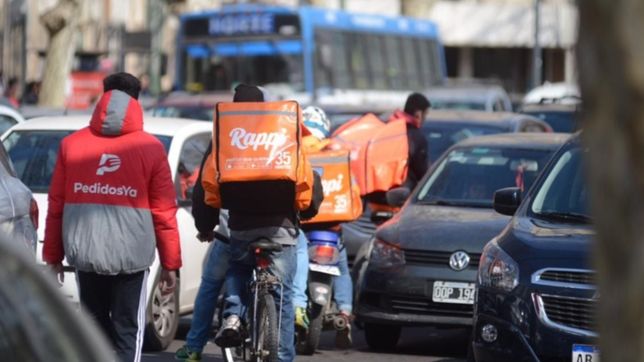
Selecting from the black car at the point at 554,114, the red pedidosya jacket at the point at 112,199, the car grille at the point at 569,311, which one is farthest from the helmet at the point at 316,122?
the black car at the point at 554,114

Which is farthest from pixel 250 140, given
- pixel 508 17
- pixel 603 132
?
pixel 508 17

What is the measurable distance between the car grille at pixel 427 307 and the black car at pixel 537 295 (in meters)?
1.67

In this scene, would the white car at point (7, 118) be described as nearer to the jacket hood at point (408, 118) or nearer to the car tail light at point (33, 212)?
the jacket hood at point (408, 118)

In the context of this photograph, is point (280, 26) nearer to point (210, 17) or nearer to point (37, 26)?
point (210, 17)

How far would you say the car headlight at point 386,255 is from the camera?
10852 millimetres

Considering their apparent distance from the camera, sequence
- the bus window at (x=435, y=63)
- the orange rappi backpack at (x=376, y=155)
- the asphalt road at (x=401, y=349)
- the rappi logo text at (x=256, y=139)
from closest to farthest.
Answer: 1. the rappi logo text at (x=256, y=139)
2. the asphalt road at (x=401, y=349)
3. the orange rappi backpack at (x=376, y=155)
4. the bus window at (x=435, y=63)

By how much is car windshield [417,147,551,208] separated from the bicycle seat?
3537mm

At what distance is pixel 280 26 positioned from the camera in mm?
28766

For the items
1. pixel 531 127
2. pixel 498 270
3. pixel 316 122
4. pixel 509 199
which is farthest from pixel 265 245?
pixel 531 127

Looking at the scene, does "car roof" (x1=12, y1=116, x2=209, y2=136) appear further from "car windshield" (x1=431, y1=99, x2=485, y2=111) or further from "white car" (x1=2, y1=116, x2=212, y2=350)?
"car windshield" (x1=431, y1=99, x2=485, y2=111)

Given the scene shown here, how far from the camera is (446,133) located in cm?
1562

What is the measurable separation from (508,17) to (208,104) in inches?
1798

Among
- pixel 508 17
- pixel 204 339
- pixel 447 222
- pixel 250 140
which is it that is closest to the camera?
pixel 250 140

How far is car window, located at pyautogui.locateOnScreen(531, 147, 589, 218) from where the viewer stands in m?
9.20
